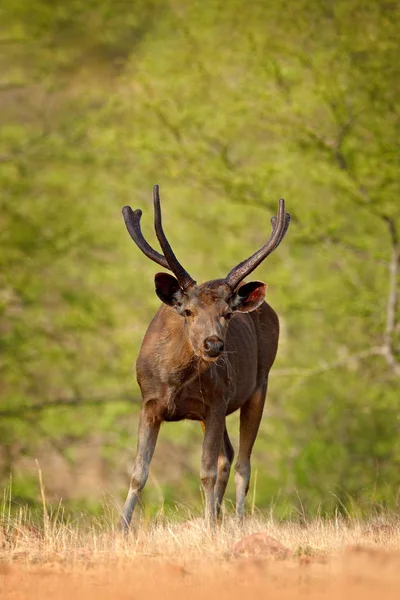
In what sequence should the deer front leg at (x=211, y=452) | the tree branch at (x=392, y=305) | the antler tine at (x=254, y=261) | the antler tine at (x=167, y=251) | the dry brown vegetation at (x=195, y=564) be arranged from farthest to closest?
1. the tree branch at (x=392, y=305)
2. the deer front leg at (x=211, y=452)
3. the antler tine at (x=254, y=261)
4. the antler tine at (x=167, y=251)
5. the dry brown vegetation at (x=195, y=564)

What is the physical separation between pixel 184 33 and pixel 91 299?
18.0 ft

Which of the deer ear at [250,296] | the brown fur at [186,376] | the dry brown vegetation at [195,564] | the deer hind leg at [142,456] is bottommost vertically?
the dry brown vegetation at [195,564]

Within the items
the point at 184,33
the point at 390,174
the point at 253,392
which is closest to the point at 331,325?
the point at 390,174

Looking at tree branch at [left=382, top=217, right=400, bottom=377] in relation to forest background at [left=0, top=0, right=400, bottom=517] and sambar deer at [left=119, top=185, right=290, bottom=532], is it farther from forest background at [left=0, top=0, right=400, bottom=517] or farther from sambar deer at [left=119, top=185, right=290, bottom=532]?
sambar deer at [left=119, top=185, right=290, bottom=532]

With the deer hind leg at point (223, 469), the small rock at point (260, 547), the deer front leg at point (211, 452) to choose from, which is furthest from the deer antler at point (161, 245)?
the small rock at point (260, 547)

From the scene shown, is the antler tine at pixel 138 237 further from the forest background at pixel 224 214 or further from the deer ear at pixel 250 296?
the forest background at pixel 224 214

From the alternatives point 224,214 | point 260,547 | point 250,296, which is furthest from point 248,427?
point 224,214

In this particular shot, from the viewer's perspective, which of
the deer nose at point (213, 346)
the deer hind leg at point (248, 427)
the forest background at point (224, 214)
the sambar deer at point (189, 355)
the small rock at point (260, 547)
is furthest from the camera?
the forest background at point (224, 214)

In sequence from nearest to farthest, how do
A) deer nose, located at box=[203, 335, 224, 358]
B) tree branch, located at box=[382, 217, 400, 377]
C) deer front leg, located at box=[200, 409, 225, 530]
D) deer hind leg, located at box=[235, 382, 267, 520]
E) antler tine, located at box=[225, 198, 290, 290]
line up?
deer nose, located at box=[203, 335, 224, 358] < antler tine, located at box=[225, 198, 290, 290] < deer front leg, located at box=[200, 409, 225, 530] < deer hind leg, located at box=[235, 382, 267, 520] < tree branch, located at box=[382, 217, 400, 377]

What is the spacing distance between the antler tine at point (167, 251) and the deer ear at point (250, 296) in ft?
1.54

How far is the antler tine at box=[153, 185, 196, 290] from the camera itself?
908 centimetres

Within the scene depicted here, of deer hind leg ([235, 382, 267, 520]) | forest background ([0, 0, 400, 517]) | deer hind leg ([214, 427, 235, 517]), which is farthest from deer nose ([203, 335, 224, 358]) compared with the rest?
forest background ([0, 0, 400, 517])

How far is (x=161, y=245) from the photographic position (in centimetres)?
930

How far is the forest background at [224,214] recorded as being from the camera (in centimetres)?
2022
